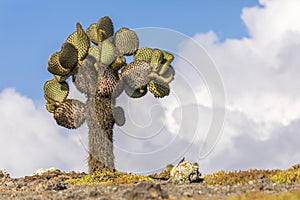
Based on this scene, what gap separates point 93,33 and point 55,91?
11.8 feet

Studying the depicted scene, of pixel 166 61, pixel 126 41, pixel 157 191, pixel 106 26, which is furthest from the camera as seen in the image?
pixel 166 61

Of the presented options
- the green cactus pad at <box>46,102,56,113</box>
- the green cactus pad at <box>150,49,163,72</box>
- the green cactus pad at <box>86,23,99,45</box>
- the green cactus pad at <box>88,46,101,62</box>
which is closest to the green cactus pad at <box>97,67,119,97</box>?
the green cactus pad at <box>88,46,101,62</box>


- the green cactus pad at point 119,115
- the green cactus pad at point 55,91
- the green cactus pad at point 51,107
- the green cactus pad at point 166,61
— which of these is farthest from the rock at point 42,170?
the green cactus pad at point 166,61

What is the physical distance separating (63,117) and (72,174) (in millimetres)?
3413

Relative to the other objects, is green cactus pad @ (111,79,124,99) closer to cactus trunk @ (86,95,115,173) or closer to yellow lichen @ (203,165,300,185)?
cactus trunk @ (86,95,115,173)

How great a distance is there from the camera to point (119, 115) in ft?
81.7

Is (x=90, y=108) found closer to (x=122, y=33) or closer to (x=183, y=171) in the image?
(x=122, y=33)

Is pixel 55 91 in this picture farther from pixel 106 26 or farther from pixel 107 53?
pixel 106 26

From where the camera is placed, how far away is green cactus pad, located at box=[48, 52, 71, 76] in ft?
82.1

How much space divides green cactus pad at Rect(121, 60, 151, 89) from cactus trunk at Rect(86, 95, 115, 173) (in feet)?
4.62

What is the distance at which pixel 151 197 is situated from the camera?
41.6 ft

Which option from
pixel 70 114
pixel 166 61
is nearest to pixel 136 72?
pixel 166 61

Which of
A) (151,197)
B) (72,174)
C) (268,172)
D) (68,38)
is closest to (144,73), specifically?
(68,38)

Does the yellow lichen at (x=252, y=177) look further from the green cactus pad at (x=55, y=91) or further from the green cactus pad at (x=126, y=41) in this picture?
the green cactus pad at (x=55, y=91)
